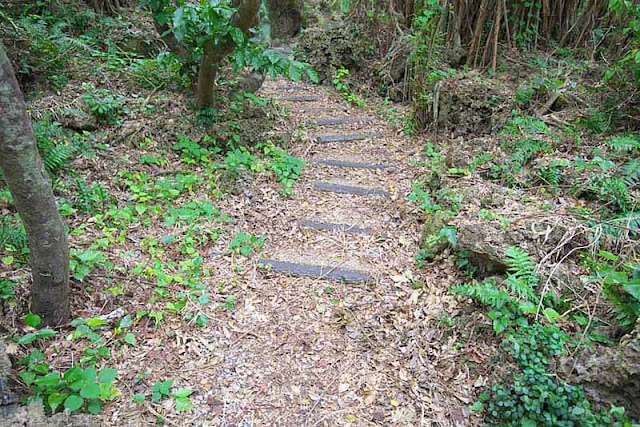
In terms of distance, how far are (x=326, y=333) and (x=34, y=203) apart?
79.7 inches

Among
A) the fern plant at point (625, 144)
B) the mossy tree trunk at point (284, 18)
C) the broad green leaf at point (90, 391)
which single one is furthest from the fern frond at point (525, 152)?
the mossy tree trunk at point (284, 18)

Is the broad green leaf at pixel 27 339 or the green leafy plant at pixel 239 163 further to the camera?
the green leafy plant at pixel 239 163

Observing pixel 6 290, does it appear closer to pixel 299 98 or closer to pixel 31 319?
pixel 31 319

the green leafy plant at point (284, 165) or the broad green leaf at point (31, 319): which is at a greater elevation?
the green leafy plant at point (284, 165)

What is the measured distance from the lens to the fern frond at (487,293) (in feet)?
8.83

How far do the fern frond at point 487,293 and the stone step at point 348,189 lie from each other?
195cm

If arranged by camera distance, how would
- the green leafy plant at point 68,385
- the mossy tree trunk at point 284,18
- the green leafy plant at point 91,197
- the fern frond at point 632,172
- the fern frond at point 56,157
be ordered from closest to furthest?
the green leafy plant at point 68,385 < the fern frond at point 632,172 < the green leafy plant at point 91,197 < the fern frond at point 56,157 < the mossy tree trunk at point 284,18

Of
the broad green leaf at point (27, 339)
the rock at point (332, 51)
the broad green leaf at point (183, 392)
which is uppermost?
the rock at point (332, 51)

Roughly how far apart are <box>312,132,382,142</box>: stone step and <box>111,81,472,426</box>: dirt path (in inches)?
57.7

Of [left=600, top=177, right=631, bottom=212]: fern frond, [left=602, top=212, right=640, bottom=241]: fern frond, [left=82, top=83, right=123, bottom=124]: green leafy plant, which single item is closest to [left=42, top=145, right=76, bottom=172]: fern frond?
[left=82, top=83, right=123, bottom=124]: green leafy plant

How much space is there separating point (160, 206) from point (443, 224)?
264cm

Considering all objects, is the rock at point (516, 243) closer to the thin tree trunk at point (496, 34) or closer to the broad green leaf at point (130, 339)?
the broad green leaf at point (130, 339)

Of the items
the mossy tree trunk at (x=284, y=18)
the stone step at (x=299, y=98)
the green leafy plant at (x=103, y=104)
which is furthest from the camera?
the mossy tree trunk at (x=284, y=18)

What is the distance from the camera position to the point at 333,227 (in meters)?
4.12
